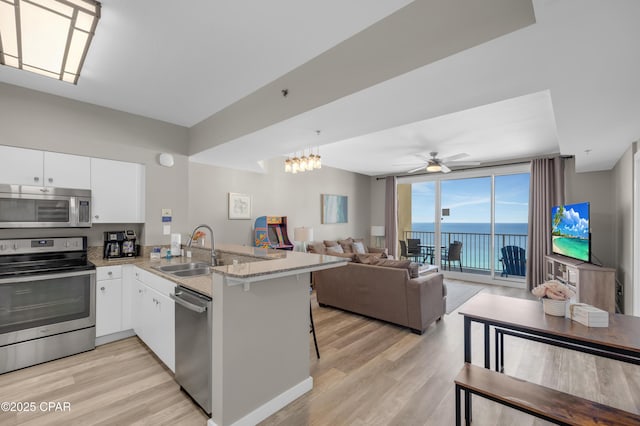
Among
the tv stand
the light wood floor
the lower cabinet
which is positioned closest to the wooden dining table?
the light wood floor

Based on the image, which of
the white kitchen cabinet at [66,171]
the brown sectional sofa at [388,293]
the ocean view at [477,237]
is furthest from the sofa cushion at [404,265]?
the ocean view at [477,237]

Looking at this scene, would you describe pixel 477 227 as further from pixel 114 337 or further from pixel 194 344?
pixel 114 337

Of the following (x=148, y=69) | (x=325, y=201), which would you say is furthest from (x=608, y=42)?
(x=325, y=201)

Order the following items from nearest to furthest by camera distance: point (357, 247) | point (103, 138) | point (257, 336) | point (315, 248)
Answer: point (257, 336) → point (103, 138) → point (315, 248) → point (357, 247)

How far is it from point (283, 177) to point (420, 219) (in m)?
4.07

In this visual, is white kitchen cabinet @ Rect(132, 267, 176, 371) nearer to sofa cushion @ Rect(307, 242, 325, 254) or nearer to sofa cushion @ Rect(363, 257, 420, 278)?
sofa cushion @ Rect(363, 257, 420, 278)

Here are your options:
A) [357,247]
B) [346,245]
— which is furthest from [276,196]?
[357,247]

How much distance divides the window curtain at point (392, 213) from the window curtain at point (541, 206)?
3.03 metres

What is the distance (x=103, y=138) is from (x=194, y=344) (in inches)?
106

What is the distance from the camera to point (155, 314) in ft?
8.31

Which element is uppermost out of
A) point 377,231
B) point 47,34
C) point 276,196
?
point 47,34

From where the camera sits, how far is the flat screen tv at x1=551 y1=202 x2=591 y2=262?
3790mm

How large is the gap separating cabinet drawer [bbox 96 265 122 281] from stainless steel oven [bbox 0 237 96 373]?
57 millimetres

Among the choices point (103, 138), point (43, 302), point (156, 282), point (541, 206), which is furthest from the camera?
point (541, 206)
